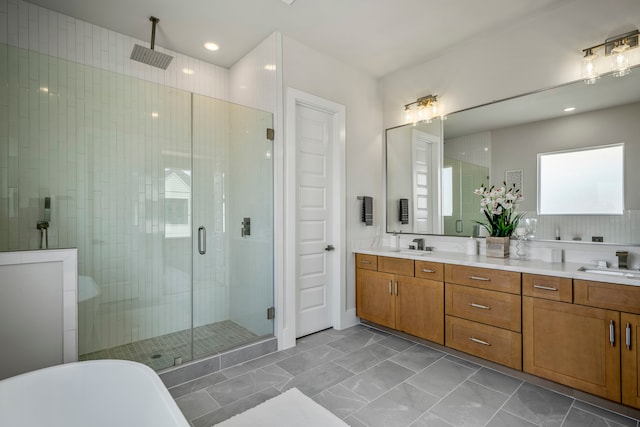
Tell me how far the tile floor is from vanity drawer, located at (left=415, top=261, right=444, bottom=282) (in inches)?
27.6

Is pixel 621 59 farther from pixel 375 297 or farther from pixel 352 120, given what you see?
pixel 375 297

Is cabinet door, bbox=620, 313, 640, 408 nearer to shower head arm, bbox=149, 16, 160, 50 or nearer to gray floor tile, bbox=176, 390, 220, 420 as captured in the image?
gray floor tile, bbox=176, 390, 220, 420

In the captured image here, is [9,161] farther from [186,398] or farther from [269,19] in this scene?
[269,19]

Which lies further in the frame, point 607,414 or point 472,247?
point 472,247

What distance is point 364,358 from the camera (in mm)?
2738

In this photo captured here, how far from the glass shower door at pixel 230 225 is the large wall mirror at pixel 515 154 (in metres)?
1.69

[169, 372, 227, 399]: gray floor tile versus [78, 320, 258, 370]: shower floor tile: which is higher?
[78, 320, 258, 370]: shower floor tile

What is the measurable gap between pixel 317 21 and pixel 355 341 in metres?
3.08

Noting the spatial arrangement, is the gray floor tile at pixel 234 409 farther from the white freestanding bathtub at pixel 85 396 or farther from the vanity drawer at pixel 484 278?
the vanity drawer at pixel 484 278

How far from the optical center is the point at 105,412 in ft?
4.99

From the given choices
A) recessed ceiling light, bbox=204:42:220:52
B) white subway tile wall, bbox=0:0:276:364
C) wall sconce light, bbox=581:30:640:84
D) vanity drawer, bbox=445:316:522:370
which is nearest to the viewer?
white subway tile wall, bbox=0:0:276:364

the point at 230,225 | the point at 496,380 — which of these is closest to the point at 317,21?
the point at 230,225

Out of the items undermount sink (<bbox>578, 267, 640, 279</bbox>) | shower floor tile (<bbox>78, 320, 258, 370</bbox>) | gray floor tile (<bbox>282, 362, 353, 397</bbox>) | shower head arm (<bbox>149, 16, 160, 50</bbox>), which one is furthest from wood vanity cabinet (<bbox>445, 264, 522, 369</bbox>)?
shower head arm (<bbox>149, 16, 160, 50</bbox>)

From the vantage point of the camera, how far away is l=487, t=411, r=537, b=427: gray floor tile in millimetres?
1847
